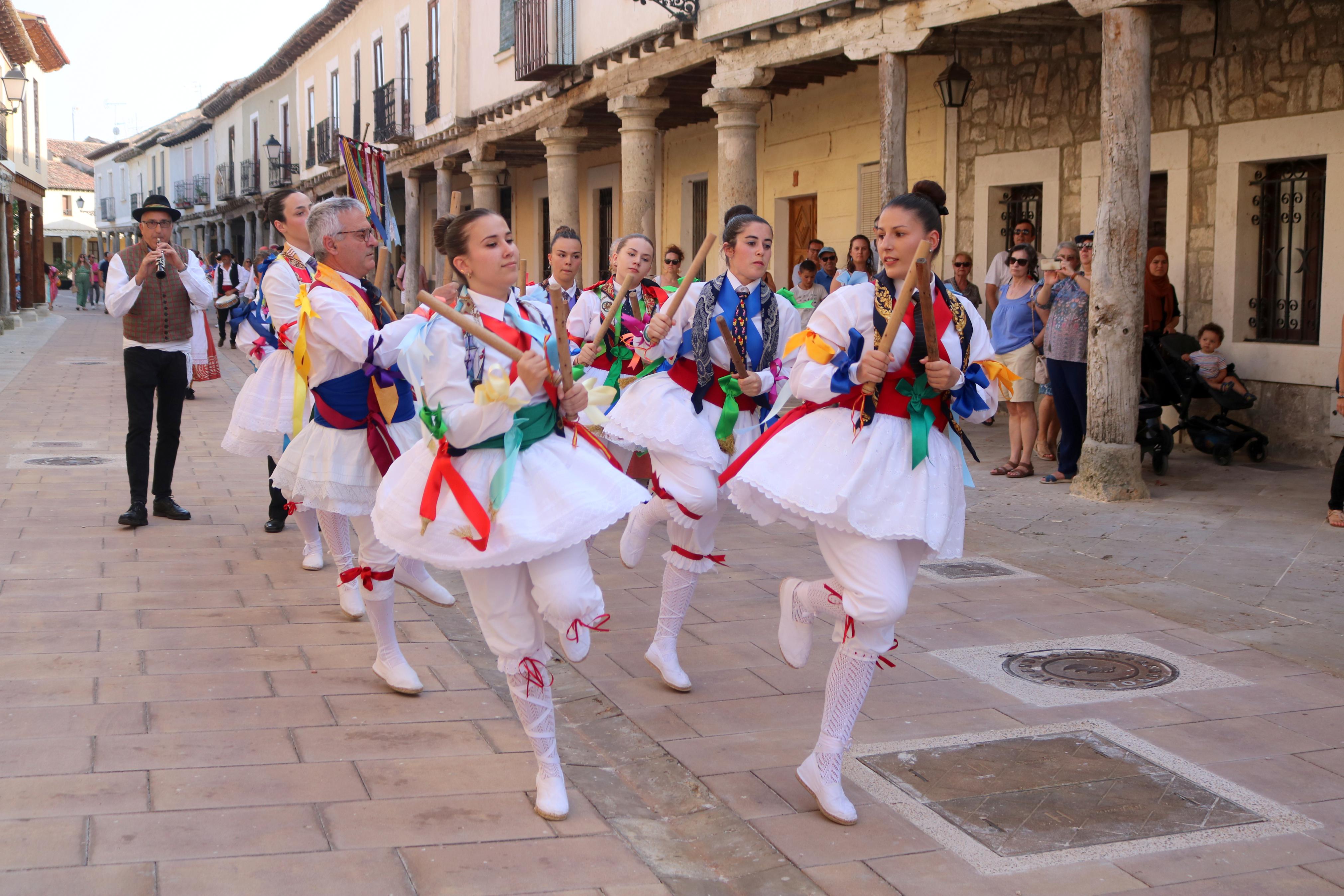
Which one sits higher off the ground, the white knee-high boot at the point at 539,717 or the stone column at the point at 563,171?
the stone column at the point at 563,171

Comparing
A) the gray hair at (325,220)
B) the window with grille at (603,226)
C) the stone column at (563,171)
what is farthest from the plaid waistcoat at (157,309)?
the window with grille at (603,226)

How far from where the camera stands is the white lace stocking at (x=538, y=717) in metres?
3.76

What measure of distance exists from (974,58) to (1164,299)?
406cm

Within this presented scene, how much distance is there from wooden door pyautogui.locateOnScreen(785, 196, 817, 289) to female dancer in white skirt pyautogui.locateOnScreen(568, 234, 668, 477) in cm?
1015

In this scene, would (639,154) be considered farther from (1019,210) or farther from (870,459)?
(870,459)

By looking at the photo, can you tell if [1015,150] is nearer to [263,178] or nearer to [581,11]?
[581,11]

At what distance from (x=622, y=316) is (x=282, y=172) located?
38.2m

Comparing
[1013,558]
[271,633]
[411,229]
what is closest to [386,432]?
[271,633]

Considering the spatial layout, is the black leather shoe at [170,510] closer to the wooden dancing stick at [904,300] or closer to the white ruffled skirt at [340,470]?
the white ruffled skirt at [340,470]

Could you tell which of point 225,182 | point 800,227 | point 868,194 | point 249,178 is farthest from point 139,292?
point 225,182

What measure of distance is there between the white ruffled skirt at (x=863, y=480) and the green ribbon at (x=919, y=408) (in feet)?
0.11

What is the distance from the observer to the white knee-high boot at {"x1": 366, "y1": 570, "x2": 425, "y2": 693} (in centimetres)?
475

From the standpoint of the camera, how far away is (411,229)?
1064 inches

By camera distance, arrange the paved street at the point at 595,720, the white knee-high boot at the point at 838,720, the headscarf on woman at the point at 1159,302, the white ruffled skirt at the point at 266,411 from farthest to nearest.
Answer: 1. the headscarf on woman at the point at 1159,302
2. the white ruffled skirt at the point at 266,411
3. the white knee-high boot at the point at 838,720
4. the paved street at the point at 595,720
